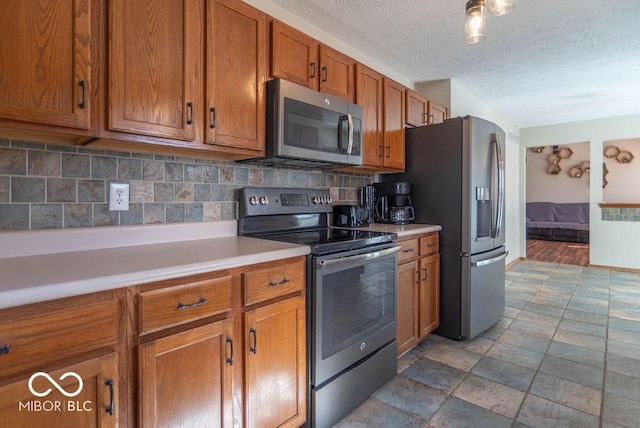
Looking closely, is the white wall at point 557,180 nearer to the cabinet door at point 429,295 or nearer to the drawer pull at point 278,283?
the cabinet door at point 429,295

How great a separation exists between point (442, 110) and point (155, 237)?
2.99 metres

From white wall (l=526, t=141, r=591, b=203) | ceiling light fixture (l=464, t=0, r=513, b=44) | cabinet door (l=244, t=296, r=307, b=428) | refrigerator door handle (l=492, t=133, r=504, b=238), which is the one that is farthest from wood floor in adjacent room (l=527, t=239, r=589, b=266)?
cabinet door (l=244, t=296, r=307, b=428)

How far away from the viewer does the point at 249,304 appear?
1373 millimetres

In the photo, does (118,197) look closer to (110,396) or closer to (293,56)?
(110,396)

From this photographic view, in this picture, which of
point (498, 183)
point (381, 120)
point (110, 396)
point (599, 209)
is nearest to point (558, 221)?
point (599, 209)

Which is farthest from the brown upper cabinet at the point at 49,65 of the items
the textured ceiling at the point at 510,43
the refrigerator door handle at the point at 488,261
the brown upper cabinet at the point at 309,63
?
the refrigerator door handle at the point at 488,261

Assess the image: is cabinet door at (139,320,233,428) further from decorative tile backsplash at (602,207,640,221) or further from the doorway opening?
the doorway opening

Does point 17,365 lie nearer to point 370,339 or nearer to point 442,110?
point 370,339

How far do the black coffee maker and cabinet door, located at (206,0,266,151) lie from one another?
1.37m

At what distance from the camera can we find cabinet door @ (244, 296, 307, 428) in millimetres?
1375

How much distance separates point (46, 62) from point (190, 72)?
1.70 feet

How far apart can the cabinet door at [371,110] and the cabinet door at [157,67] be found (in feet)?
4.06


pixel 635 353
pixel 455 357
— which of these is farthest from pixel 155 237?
pixel 635 353

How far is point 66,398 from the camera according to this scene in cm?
93
